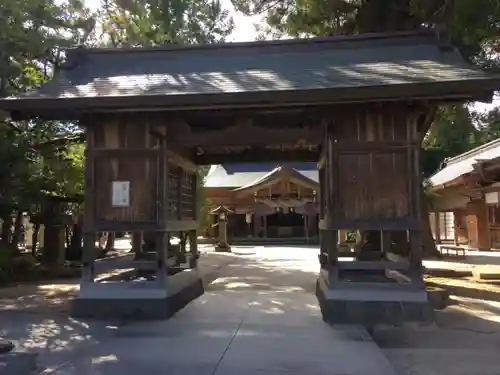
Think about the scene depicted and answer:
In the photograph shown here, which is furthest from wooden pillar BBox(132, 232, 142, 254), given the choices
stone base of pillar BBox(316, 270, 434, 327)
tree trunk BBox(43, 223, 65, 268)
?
tree trunk BBox(43, 223, 65, 268)

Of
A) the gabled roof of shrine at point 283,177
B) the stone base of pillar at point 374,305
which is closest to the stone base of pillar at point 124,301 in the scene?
the stone base of pillar at point 374,305

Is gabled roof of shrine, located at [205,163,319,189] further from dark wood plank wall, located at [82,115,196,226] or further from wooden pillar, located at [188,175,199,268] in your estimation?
dark wood plank wall, located at [82,115,196,226]

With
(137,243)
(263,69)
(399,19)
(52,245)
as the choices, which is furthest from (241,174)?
(263,69)

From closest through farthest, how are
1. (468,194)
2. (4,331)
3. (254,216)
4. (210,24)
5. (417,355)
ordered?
1. (417,355)
2. (4,331)
3. (210,24)
4. (468,194)
5. (254,216)

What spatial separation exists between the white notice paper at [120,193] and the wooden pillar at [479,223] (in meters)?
19.6

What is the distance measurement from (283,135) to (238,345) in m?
3.44

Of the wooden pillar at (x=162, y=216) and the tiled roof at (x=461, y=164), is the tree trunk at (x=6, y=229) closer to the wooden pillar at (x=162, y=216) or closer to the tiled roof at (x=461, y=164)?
the wooden pillar at (x=162, y=216)

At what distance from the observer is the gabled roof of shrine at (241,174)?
4081cm

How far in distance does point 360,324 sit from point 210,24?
1056 cm

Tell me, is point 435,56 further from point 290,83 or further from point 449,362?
point 449,362

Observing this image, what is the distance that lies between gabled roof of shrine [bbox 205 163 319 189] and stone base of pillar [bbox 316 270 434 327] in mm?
31463

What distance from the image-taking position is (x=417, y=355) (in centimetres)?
621

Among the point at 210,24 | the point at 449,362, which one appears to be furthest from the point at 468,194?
the point at 449,362

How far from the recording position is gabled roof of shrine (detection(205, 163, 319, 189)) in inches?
1607
